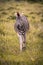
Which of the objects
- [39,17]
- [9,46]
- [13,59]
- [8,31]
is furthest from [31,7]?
[13,59]

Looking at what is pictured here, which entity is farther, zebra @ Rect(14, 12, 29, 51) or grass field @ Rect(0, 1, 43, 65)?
zebra @ Rect(14, 12, 29, 51)

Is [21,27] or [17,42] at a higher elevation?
[21,27]

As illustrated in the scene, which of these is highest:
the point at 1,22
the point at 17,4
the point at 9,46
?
the point at 9,46

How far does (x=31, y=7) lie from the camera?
17922mm

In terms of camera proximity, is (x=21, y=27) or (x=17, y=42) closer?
(x=21, y=27)

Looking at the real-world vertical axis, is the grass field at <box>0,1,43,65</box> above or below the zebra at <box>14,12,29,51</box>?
below

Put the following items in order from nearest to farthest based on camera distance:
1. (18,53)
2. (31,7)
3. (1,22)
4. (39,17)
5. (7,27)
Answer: (18,53) < (7,27) < (1,22) < (39,17) < (31,7)

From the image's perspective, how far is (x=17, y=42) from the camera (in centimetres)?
1018

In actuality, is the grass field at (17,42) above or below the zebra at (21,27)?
below

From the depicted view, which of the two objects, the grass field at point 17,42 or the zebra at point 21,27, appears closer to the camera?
the grass field at point 17,42

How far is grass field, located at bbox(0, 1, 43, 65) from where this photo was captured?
27.8ft

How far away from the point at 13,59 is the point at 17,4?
10939 millimetres

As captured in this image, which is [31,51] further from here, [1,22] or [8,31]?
[1,22]

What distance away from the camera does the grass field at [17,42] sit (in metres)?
8.48
